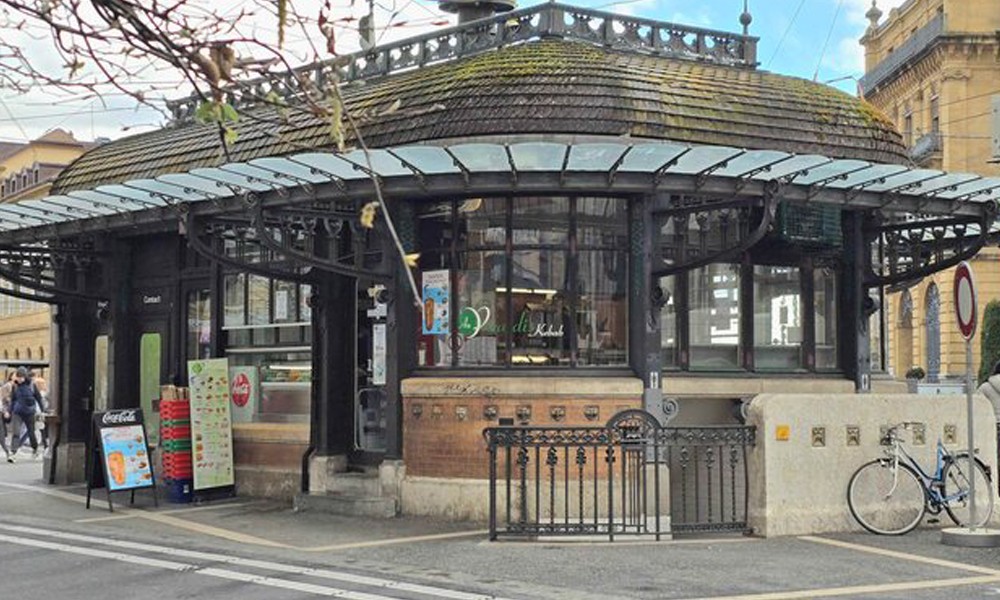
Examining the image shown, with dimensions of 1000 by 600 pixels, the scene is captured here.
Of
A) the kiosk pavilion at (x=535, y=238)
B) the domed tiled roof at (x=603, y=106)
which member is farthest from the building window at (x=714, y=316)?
the domed tiled roof at (x=603, y=106)

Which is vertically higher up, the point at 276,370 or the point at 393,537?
the point at 276,370

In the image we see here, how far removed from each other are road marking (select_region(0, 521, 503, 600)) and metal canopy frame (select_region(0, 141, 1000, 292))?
131 inches

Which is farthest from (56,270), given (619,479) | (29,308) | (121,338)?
(29,308)

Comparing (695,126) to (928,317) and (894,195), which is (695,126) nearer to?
(894,195)

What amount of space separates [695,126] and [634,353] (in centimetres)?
262

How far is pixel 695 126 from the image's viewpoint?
1355 cm

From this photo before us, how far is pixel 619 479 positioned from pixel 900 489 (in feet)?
9.32

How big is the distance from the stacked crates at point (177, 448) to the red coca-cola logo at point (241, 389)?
85cm

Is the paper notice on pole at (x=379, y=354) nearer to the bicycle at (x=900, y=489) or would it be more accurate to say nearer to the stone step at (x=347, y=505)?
the stone step at (x=347, y=505)

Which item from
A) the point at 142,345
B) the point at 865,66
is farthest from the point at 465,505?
the point at 865,66

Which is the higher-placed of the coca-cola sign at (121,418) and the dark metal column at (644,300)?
the dark metal column at (644,300)

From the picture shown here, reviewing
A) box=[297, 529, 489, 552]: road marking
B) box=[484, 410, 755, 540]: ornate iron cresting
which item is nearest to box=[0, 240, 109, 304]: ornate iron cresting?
box=[297, 529, 489, 552]: road marking

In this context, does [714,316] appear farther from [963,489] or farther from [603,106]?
[963,489]

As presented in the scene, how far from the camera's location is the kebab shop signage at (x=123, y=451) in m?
14.5
